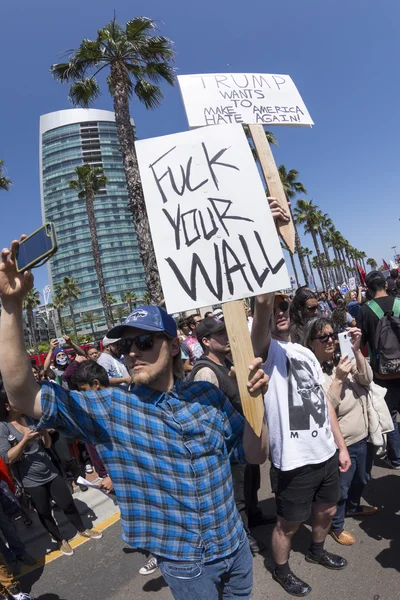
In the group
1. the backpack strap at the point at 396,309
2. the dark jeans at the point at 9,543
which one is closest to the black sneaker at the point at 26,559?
the dark jeans at the point at 9,543

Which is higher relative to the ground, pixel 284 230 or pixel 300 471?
pixel 284 230

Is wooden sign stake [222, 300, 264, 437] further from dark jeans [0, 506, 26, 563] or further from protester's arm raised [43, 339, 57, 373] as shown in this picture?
protester's arm raised [43, 339, 57, 373]

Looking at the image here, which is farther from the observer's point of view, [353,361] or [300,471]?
[353,361]

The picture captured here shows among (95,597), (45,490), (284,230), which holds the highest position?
(284,230)

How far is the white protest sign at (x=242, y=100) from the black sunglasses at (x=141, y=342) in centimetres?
111

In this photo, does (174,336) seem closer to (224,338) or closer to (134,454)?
(134,454)

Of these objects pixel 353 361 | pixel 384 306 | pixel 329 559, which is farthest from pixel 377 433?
pixel 384 306

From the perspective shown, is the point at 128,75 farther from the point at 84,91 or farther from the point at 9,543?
the point at 9,543

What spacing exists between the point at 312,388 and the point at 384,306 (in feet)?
6.69

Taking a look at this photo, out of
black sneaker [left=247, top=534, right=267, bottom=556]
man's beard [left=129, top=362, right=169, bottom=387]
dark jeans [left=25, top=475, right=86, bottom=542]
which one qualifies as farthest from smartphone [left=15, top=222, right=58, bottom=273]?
dark jeans [left=25, top=475, right=86, bottom=542]

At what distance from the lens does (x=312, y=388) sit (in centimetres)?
254

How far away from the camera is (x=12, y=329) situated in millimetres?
1336

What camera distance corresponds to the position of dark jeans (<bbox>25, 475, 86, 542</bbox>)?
3.82m

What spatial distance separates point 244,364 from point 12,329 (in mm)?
862
